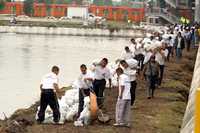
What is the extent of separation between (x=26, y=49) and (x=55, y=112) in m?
45.2

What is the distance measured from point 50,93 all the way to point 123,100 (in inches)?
62.0

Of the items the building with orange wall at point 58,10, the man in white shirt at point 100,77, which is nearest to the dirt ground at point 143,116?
the man in white shirt at point 100,77

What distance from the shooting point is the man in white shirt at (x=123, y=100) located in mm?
13742

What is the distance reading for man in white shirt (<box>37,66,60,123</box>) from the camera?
45.9 ft

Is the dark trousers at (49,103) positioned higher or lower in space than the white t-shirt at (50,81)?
lower

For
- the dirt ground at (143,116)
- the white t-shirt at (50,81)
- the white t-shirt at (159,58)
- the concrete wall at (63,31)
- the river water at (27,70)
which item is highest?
the white t-shirt at (50,81)

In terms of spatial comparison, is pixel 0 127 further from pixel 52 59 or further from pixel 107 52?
pixel 107 52

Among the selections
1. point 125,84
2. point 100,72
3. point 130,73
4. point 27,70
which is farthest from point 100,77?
point 27,70

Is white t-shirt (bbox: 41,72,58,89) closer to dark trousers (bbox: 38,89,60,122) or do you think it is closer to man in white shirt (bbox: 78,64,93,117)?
dark trousers (bbox: 38,89,60,122)

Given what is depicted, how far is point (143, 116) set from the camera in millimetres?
15742

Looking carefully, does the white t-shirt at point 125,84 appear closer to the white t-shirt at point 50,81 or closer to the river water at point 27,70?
the white t-shirt at point 50,81

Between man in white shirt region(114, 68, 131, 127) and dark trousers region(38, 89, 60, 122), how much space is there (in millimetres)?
1356

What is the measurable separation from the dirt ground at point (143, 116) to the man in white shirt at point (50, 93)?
30 centimetres

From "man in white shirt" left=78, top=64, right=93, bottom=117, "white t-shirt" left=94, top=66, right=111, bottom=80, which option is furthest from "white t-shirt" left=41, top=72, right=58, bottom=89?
"white t-shirt" left=94, top=66, right=111, bottom=80
